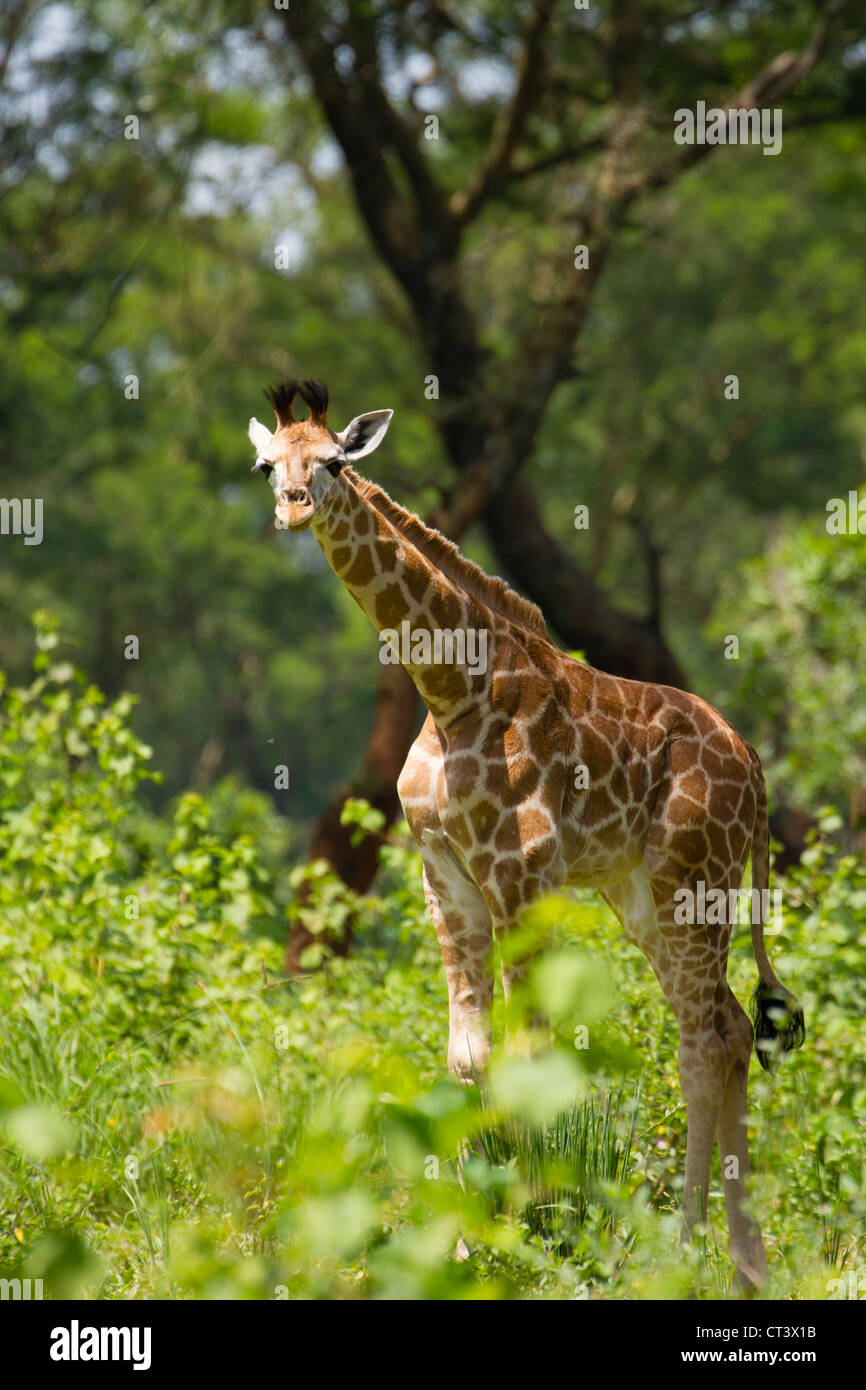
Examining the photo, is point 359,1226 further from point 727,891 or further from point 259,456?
point 727,891

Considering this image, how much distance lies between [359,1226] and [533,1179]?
293cm

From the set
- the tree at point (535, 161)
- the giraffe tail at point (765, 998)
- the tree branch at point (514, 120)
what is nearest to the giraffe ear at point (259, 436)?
the giraffe tail at point (765, 998)

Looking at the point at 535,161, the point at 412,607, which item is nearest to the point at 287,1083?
the point at 412,607

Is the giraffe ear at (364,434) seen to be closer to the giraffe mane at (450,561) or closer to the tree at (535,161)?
the giraffe mane at (450,561)

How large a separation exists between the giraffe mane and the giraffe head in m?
0.16

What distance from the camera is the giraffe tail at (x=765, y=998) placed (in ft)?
18.2

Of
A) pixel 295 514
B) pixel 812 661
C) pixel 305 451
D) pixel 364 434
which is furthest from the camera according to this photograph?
pixel 812 661

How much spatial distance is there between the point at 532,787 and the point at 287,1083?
2.26 m

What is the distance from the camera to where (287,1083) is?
6352mm

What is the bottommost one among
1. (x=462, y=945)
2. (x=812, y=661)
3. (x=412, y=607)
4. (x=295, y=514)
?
(x=462, y=945)

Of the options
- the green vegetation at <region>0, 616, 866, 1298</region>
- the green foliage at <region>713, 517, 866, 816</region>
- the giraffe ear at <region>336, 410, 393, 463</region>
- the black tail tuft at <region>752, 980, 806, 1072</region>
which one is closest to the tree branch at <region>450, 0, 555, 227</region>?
the green foliage at <region>713, 517, 866, 816</region>

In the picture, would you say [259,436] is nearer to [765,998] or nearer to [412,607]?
[412,607]

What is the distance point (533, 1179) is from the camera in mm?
4594

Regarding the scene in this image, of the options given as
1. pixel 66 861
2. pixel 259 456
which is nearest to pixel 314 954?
pixel 66 861
